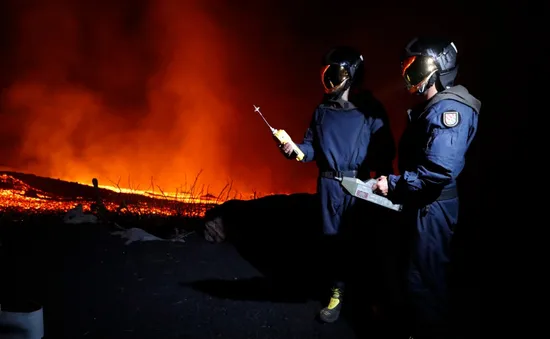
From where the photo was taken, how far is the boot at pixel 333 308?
4102 mm

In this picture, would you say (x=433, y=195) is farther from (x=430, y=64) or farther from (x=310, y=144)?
(x=310, y=144)

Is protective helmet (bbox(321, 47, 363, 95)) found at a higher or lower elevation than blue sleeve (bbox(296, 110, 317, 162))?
higher

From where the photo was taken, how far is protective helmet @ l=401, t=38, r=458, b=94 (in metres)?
3.31

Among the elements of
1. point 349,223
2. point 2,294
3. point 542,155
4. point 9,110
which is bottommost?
point 2,294

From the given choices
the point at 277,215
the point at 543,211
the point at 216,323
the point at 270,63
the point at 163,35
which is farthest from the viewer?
the point at 163,35

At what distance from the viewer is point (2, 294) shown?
4.35 metres

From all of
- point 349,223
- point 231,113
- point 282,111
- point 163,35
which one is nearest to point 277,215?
point 349,223

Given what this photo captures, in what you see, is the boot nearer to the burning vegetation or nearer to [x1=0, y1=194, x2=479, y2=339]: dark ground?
[x1=0, y1=194, x2=479, y2=339]: dark ground

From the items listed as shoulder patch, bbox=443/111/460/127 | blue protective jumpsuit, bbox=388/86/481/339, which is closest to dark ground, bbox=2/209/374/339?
blue protective jumpsuit, bbox=388/86/481/339

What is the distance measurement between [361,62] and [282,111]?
11843mm

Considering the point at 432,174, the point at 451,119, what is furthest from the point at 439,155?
the point at 451,119

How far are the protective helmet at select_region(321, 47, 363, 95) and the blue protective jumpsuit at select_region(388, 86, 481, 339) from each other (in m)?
0.97

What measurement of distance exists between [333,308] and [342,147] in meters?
1.55

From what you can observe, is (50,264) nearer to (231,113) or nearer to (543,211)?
(543,211)
